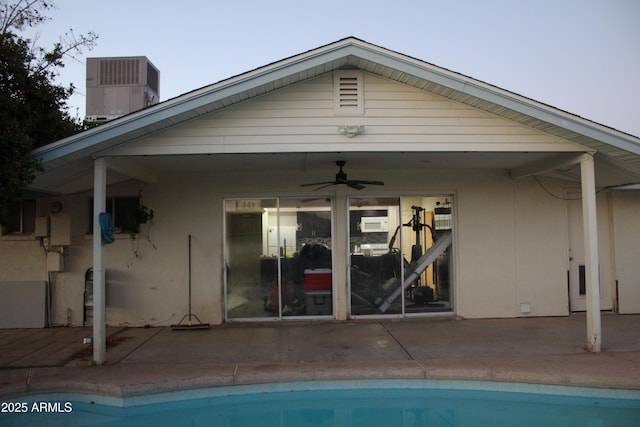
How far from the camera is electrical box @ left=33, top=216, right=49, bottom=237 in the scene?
8461 millimetres

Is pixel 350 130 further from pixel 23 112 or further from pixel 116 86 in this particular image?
pixel 116 86

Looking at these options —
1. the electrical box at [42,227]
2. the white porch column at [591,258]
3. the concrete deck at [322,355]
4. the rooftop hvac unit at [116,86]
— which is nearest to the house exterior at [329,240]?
the electrical box at [42,227]

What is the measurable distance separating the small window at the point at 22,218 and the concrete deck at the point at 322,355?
1952mm

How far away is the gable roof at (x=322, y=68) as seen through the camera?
598 centimetres

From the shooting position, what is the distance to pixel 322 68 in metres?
6.52

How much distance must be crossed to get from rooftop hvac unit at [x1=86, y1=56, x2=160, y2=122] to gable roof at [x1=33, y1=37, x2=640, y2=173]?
8029mm

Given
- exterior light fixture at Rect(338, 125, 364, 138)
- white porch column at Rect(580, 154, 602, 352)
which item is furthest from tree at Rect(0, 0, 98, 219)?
white porch column at Rect(580, 154, 602, 352)

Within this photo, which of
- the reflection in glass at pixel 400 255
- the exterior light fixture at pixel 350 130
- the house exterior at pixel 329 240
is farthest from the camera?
the reflection in glass at pixel 400 255

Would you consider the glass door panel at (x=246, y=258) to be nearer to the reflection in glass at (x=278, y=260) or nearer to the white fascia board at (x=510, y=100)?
the reflection in glass at (x=278, y=260)

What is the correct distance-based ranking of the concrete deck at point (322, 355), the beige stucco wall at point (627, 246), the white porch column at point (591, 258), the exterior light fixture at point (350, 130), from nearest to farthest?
the concrete deck at point (322, 355)
the exterior light fixture at point (350, 130)
the white porch column at point (591, 258)
the beige stucco wall at point (627, 246)

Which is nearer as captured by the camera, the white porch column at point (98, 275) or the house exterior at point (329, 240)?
the white porch column at point (98, 275)

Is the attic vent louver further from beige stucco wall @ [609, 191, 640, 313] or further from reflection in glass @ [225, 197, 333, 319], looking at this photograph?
beige stucco wall @ [609, 191, 640, 313]

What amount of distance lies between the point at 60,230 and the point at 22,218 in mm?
1011

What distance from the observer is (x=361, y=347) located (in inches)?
270
